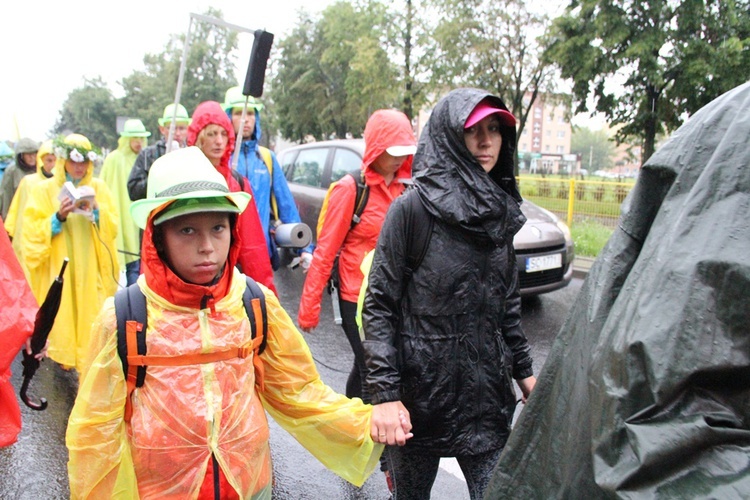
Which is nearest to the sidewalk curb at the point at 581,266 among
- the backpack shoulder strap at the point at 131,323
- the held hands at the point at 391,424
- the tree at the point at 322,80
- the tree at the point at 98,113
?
the held hands at the point at 391,424

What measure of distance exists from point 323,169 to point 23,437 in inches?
200

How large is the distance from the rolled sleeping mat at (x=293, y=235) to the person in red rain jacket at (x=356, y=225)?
0.50m

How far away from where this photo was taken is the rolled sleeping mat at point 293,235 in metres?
3.96

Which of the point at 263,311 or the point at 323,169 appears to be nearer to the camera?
the point at 263,311

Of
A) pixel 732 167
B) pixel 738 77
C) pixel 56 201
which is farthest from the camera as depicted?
pixel 738 77

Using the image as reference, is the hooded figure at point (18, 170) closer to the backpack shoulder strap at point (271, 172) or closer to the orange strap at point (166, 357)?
the backpack shoulder strap at point (271, 172)

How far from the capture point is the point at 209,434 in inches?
72.9

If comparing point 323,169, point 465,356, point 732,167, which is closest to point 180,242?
point 465,356

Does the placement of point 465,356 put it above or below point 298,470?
above

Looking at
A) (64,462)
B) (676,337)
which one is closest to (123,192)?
(64,462)

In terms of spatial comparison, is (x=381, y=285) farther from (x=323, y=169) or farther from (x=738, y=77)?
(x=738, y=77)

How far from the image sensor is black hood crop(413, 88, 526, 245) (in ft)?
6.63

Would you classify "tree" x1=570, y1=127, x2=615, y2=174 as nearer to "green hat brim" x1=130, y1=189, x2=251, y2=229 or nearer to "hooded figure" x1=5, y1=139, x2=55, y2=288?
"hooded figure" x1=5, y1=139, x2=55, y2=288

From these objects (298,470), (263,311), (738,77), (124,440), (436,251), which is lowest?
(298,470)
